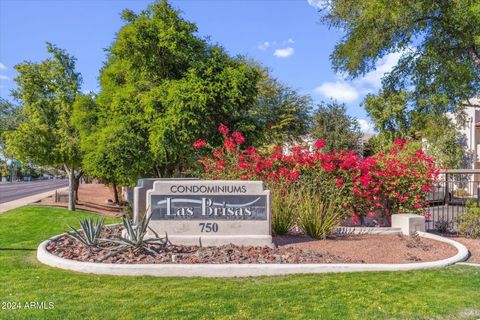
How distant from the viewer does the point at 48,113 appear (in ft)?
71.8

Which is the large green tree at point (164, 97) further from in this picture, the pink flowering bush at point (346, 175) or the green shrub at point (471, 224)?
the green shrub at point (471, 224)

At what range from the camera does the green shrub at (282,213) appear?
1001cm

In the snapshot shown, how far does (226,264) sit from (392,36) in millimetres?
10488

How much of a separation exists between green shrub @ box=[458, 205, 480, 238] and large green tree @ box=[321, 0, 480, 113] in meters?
4.37

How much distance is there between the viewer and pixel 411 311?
5.49 meters

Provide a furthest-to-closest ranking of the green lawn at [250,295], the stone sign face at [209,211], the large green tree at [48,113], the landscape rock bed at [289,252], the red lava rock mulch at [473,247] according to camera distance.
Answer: the large green tree at [48,113] → the stone sign face at [209,211] → the red lava rock mulch at [473,247] → the landscape rock bed at [289,252] → the green lawn at [250,295]

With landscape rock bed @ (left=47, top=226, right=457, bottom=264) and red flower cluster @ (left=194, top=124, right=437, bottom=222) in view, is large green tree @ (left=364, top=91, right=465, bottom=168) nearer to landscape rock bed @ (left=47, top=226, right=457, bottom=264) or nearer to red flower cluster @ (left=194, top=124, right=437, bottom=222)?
red flower cluster @ (left=194, top=124, right=437, bottom=222)

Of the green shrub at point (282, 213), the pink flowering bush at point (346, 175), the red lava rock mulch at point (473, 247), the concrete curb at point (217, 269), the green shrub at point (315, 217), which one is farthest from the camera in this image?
the pink flowering bush at point (346, 175)

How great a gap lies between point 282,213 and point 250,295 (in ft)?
13.6

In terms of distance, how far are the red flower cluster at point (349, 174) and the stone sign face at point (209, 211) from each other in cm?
190

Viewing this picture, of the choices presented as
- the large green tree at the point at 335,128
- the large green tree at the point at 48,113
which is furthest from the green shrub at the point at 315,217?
the large green tree at the point at 335,128

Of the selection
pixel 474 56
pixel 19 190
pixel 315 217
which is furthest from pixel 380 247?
pixel 19 190

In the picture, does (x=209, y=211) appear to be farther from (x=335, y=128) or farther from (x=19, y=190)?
(x=19, y=190)

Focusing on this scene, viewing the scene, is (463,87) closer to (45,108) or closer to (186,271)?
(186,271)
